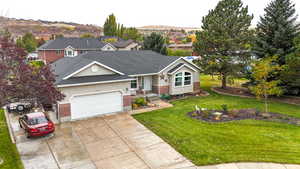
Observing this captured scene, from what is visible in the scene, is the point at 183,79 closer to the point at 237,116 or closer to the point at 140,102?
the point at 140,102

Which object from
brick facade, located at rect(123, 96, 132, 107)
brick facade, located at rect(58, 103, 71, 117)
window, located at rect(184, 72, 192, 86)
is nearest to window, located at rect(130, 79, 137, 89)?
brick facade, located at rect(123, 96, 132, 107)

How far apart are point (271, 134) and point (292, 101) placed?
10.6 meters

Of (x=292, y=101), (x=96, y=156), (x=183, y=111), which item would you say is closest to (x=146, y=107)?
(x=183, y=111)

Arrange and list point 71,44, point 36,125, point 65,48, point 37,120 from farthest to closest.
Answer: point 71,44
point 65,48
point 37,120
point 36,125

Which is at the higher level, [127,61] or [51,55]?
[51,55]

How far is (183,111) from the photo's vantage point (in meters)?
16.8

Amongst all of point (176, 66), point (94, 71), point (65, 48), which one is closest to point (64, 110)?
point (94, 71)

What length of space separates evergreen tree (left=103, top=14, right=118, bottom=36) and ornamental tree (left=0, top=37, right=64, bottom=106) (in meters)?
76.2

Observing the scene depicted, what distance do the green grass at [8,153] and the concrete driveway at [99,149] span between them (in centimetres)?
27

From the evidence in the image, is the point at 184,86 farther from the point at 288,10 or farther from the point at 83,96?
the point at 288,10

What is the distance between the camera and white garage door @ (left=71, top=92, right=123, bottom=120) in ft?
49.4

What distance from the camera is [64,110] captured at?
1459 centimetres

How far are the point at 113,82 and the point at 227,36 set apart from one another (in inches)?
548

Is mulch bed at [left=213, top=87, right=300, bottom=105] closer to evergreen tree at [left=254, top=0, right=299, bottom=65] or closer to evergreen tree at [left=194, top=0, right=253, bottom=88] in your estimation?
evergreen tree at [left=194, top=0, right=253, bottom=88]
